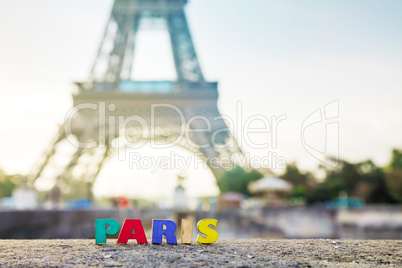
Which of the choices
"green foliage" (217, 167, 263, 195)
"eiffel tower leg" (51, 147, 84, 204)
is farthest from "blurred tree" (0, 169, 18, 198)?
"eiffel tower leg" (51, 147, 84, 204)

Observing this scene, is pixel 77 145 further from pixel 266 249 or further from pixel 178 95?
pixel 266 249

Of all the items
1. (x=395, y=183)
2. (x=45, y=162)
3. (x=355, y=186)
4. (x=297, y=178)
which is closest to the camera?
(x=45, y=162)

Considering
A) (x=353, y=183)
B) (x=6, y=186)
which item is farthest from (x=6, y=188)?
(x=353, y=183)

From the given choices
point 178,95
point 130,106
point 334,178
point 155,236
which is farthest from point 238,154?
point 334,178

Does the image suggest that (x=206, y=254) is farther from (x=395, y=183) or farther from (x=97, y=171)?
(x=395, y=183)

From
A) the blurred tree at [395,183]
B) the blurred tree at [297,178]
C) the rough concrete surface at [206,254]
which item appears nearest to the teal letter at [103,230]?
the rough concrete surface at [206,254]

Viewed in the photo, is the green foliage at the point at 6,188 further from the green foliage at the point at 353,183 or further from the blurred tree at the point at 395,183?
the blurred tree at the point at 395,183

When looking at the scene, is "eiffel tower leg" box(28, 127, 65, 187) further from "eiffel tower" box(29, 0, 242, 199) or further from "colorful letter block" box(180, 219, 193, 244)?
"colorful letter block" box(180, 219, 193, 244)
